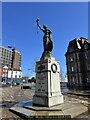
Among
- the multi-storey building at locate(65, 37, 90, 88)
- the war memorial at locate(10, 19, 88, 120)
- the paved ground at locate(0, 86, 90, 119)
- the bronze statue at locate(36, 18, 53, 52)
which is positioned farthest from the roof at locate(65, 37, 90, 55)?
the war memorial at locate(10, 19, 88, 120)

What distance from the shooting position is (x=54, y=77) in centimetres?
950

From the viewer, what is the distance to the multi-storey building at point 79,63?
3700cm

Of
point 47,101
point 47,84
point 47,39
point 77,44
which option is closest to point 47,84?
point 47,84

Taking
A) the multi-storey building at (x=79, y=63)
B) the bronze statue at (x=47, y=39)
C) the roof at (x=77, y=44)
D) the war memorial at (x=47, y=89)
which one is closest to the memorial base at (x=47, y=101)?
the war memorial at (x=47, y=89)

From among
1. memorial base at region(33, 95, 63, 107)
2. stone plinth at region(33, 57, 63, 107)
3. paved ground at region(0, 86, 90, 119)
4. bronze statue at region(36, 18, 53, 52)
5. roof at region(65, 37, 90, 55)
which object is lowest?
paved ground at region(0, 86, 90, 119)

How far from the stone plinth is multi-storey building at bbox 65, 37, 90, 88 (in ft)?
94.7

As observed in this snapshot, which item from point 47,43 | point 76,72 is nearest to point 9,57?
point 76,72

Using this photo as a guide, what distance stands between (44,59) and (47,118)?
4561mm

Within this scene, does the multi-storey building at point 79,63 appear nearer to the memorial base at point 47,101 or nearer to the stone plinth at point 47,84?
the stone plinth at point 47,84

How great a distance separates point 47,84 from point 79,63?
31117 millimetres

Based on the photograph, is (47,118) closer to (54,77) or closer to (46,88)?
(46,88)

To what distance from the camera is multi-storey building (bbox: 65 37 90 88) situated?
3700 cm

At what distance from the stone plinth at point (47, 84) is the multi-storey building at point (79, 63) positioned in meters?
28.9

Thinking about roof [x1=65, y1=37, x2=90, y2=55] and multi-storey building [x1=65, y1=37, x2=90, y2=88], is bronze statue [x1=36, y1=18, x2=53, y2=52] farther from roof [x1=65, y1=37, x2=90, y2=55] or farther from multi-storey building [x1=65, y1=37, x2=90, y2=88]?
roof [x1=65, y1=37, x2=90, y2=55]
